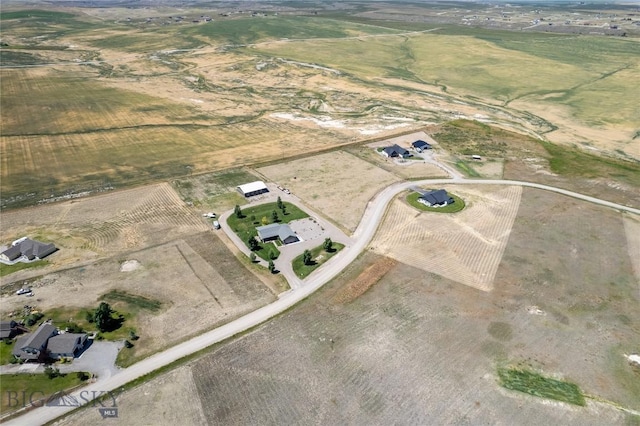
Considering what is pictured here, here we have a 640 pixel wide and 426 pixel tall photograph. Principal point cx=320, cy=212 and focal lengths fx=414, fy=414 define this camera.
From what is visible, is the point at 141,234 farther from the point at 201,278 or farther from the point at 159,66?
the point at 159,66

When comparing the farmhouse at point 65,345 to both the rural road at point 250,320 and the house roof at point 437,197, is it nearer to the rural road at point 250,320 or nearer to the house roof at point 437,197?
the rural road at point 250,320

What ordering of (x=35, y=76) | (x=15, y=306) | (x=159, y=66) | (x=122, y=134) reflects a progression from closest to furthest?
1. (x=15, y=306)
2. (x=122, y=134)
3. (x=35, y=76)
4. (x=159, y=66)

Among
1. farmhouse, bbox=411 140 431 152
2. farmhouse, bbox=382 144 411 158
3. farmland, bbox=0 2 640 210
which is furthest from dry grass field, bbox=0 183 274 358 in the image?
farmhouse, bbox=411 140 431 152

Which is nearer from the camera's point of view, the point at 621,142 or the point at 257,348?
the point at 257,348

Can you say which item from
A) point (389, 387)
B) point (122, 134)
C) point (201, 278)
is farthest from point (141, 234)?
point (122, 134)

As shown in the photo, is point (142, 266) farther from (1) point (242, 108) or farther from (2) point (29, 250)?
(1) point (242, 108)

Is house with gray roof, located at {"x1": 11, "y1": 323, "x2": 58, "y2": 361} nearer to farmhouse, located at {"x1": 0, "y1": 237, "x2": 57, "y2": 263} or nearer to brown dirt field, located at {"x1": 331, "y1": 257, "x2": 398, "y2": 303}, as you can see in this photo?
farmhouse, located at {"x1": 0, "y1": 237, "x2": 57, "y2": 263}
